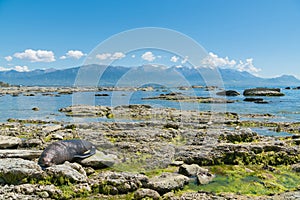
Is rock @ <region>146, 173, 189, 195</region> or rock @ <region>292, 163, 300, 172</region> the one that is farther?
rock @ <region>292, 163, 300, 172</region>

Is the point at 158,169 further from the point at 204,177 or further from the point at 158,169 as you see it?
the point at 204,177

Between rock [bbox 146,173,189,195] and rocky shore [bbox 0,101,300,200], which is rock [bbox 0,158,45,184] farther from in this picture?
rock [bbox 146,173,189,195]

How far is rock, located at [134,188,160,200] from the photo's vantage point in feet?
39.2

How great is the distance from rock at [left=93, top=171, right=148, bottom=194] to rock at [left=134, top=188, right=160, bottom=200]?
2.77 ft

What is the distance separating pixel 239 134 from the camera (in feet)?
74.8

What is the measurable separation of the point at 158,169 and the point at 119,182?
374 cm

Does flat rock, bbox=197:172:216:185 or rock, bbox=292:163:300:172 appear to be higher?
rock, bbox=292:163:300:172

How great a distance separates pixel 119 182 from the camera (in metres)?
13.1

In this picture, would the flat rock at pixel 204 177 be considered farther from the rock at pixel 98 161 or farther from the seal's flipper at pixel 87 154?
the seal's flipper at pixel 87 154

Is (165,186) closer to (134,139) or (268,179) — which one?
(268,179)

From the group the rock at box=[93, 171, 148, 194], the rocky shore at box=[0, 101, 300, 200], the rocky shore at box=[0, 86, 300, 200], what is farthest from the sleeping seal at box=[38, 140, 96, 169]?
the rock at box=[93, 171, 148, 194]

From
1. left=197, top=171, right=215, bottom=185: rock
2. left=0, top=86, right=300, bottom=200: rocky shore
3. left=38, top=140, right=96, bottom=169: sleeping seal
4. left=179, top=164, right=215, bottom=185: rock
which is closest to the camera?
left=0, top=86, right=300, bottom=200: rocky shore

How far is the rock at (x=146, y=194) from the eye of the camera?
1195 cm

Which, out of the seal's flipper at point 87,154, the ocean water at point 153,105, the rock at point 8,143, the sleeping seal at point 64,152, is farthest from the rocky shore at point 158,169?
the ocean water at point 153,105
